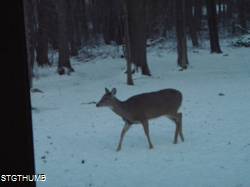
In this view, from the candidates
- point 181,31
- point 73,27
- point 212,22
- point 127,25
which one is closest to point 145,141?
point 127,25

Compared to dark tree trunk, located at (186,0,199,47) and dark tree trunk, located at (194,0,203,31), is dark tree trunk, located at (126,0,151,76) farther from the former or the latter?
dark tree trunk, located at (194,0,203,31)

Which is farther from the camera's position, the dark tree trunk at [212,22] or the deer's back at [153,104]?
the dark tree trunk at [212,22]

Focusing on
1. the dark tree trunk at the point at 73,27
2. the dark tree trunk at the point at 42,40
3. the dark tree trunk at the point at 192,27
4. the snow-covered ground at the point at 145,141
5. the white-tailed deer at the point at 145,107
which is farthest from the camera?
the dark tree trunk at the point at 73,27

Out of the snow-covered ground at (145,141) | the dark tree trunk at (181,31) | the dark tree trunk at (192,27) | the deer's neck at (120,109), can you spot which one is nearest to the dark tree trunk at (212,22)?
the dark tree trunk at (192,27)

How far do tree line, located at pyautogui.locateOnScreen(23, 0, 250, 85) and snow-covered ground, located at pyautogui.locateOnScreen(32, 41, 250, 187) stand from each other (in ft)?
10.7

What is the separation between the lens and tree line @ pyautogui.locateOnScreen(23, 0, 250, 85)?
29.2 metres

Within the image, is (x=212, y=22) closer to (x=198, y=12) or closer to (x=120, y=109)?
(x=198, y=12)

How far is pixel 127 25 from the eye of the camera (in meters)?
23.9

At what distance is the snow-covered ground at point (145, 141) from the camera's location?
886 cm

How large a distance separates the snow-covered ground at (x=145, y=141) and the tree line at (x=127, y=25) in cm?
327

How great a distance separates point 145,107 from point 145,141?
900 millimetres

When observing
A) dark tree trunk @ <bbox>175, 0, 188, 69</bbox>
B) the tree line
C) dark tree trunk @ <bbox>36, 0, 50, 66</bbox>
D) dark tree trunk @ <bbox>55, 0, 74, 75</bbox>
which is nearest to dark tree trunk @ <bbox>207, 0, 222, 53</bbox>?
the tree line

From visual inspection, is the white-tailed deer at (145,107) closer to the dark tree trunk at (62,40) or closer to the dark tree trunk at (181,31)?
the dark tree trunk at (181,31)

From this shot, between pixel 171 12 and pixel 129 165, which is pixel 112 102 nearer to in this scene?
pixel 129 165
